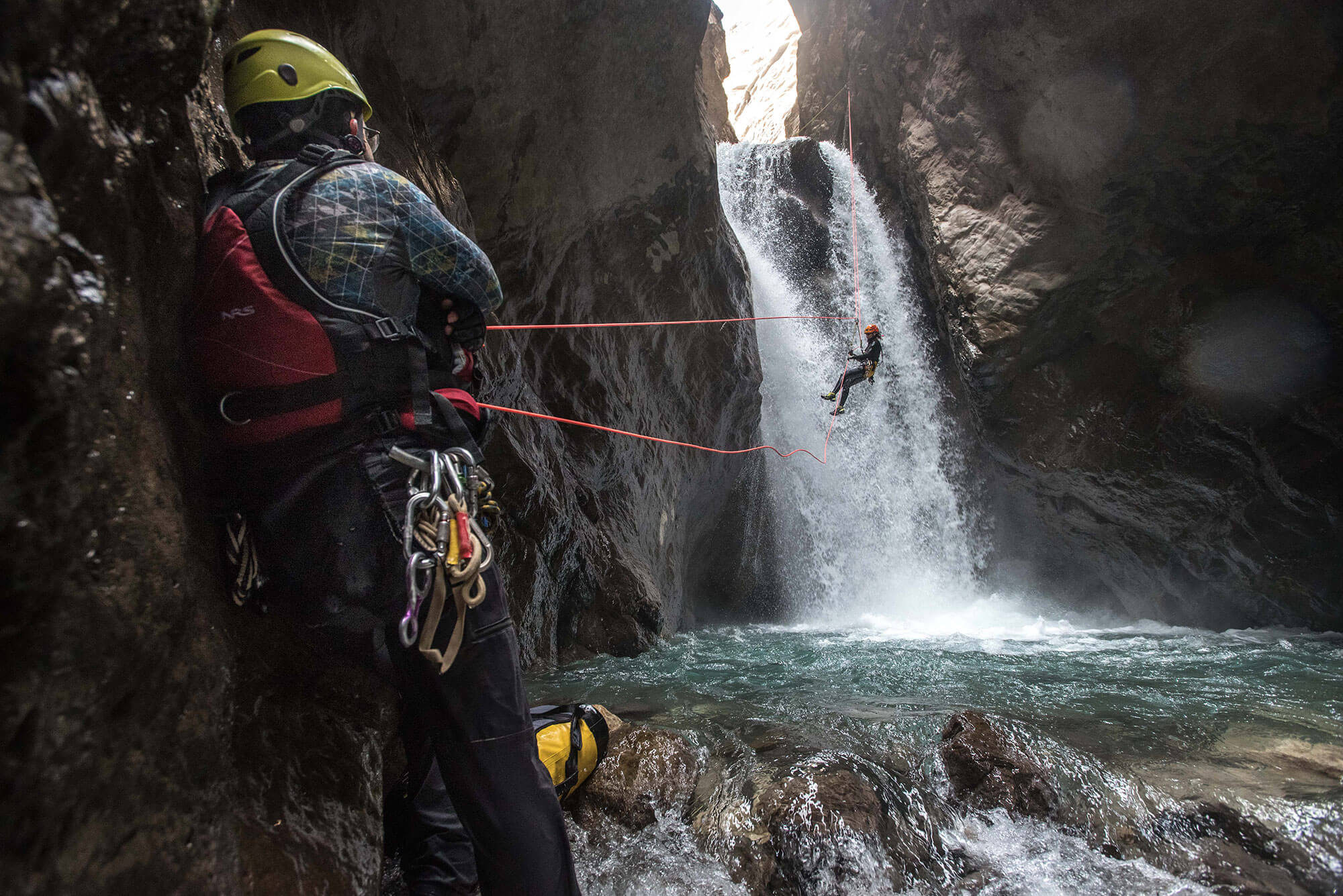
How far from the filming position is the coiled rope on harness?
5.14 feet

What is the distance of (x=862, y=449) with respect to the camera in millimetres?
11023

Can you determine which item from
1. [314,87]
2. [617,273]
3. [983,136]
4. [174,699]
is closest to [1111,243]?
[983,136]

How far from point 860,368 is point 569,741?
22.5 ft

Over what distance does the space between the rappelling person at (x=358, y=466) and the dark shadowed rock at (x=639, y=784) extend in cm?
98

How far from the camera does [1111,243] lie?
7.77 metres

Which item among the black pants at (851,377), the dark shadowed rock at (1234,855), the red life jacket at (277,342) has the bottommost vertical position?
the dark shadowed rock at (1234,855)

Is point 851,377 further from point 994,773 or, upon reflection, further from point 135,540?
point 135,540

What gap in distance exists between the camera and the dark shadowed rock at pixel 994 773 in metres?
2.56

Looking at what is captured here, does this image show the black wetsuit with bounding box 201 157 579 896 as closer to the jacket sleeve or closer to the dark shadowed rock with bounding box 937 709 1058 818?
the jacket sleeve

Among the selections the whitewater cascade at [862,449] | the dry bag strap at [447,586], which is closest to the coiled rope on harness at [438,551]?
the dry bag strap at [447,586]

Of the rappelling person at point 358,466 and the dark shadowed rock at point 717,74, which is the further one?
the dark shadowed rock at point 717,74

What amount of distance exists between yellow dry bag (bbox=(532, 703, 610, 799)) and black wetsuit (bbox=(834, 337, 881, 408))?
640 cm

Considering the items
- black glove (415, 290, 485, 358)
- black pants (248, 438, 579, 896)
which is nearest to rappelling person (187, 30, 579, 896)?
black pants (248, 438, 579, 896)

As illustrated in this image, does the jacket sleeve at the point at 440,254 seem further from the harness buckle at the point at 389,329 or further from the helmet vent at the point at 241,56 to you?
the helmet vent at the point at 241,56
